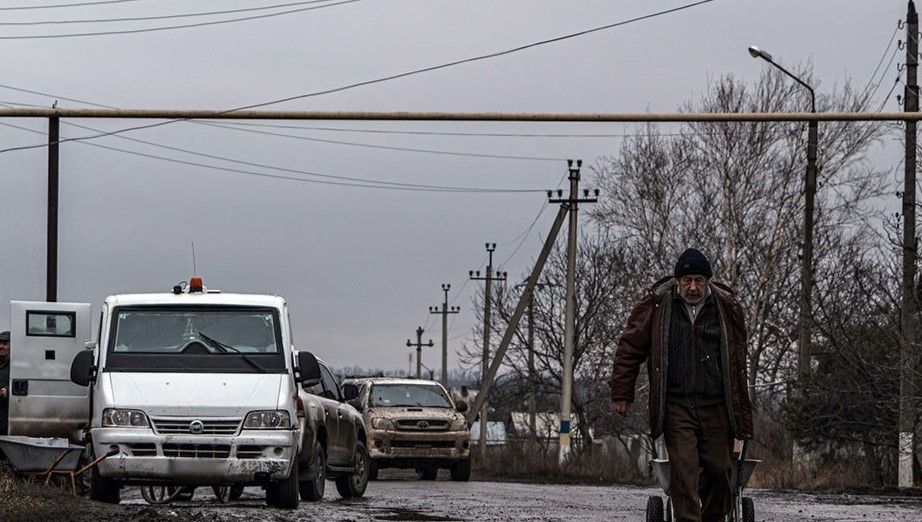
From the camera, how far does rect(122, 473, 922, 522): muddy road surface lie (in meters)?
15.8

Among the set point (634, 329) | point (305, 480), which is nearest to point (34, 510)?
point (305, 480)

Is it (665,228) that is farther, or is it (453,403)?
(665,228)

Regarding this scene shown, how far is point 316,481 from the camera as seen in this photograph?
61.0 ft

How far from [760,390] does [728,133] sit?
7.84 meters

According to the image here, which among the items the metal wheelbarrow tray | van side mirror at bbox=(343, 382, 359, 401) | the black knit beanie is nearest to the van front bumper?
the metal wheelbarrow tray

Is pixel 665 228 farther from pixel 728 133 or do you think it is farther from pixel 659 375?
pixel 659 375

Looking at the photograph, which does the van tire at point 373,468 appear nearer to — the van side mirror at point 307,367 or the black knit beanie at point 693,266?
the van side mirror at point 307,367

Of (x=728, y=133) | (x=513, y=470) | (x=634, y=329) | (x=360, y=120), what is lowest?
(x=513, y=470)

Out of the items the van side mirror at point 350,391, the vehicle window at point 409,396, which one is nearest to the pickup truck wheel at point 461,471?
the vehicle window at point 409,396

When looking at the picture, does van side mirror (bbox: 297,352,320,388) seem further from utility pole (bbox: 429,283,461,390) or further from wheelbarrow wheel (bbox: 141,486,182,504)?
utility pole (bbox: 429,283,461,390)

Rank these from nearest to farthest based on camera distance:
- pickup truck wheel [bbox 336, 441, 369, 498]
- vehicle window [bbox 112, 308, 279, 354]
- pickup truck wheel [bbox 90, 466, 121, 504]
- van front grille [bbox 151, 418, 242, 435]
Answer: van front grille [bbox 151, 418, 242, 435] < pickup truck wheel [bbox 90, 466, 121, 504] < vehicle window [bbox 112, 308, 279, 354] < pickup truck wheel [bbox 336, 441, 369, 498]

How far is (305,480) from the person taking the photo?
18.3 meters

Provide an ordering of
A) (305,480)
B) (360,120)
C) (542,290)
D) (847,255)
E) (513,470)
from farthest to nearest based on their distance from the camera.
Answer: (542,290)
(847,255)
(513,470)
(360,120)
(305,480)

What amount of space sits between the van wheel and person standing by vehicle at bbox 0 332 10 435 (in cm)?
404
